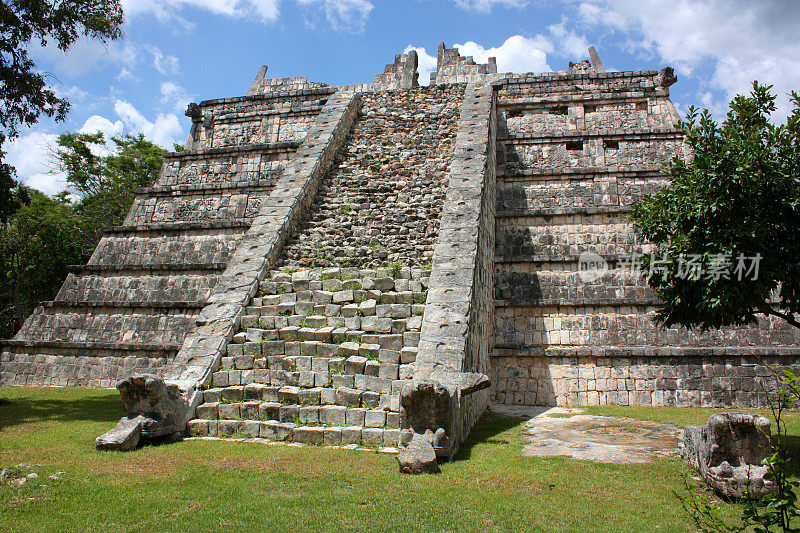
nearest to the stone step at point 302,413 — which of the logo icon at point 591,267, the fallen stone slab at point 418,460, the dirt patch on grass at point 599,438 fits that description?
the fallen stone slab at point 418,460

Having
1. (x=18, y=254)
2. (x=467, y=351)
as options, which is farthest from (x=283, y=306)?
(x=18, y=254)

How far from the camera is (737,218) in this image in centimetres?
557

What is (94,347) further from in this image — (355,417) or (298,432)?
(355,417)

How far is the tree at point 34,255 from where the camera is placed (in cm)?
2061

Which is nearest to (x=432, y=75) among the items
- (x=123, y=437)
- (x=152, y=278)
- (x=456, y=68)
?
(x=456, y=68)

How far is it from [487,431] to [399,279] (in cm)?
256

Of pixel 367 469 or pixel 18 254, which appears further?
pixel 18 254

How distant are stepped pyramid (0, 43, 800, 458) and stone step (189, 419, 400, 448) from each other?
27mm

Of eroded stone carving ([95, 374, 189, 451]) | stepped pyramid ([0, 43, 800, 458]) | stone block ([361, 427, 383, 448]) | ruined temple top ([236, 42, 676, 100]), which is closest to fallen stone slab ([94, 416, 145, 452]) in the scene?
eroded stone carving ([95, 374, 189, 451])

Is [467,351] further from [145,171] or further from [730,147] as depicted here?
[145,171]

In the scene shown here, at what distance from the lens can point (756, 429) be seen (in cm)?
441

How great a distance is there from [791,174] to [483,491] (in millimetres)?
4537

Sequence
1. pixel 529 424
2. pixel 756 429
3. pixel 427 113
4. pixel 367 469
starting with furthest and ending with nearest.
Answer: pixel 427 113 < pixel 529 424 < pixel 367 469 < pixel 756 429

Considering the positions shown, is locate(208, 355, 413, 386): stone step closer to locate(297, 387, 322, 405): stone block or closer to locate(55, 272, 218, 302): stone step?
locate(297, 387, 322, 405): stone block
